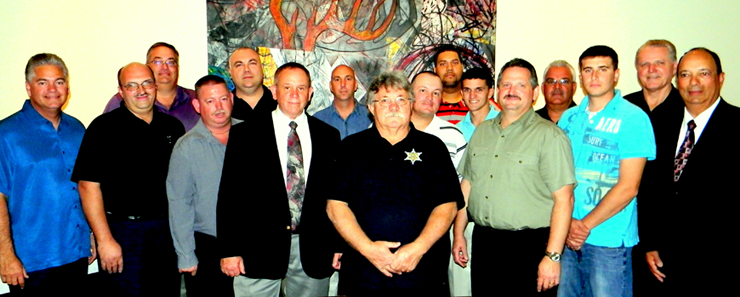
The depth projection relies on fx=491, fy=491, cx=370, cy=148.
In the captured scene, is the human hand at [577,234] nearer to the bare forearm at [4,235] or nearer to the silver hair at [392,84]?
the silver hair at [392,84]

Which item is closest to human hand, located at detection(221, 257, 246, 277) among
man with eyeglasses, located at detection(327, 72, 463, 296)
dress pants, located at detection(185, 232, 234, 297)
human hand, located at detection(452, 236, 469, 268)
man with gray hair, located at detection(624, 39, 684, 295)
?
dress pants, located at detection(185, 232, 234, 297)

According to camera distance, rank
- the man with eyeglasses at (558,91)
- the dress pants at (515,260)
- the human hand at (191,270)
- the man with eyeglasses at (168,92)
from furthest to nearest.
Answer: the man with eyeglasses at (558,91) → the man with eyeglasses at (168,92) → the human hand at (191,270) → the dress pants at (515,260)

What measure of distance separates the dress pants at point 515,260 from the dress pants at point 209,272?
147 centimetres

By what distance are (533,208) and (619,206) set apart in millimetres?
461

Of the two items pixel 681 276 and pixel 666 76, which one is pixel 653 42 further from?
pixel 681 276

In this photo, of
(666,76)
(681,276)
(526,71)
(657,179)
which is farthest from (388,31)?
(681,276)

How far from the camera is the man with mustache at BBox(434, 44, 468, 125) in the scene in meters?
3.79

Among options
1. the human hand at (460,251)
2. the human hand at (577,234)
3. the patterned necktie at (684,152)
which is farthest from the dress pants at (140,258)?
the patterned necktie at (684,152)

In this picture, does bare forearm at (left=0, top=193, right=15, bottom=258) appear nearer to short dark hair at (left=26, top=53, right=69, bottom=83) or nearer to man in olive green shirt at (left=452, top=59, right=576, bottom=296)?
short dark hair at (left=26, top=53, right=69, bottom=83)

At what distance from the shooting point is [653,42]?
3.14 meters

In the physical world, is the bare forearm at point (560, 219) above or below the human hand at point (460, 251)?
above

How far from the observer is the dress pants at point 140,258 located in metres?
2.78

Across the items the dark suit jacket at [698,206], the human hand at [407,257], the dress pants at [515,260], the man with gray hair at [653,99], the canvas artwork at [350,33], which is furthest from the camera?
the canvas artwork at [350,33]

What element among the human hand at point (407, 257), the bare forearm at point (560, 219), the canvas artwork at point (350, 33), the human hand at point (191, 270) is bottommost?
the human hand at point (191, 270)
